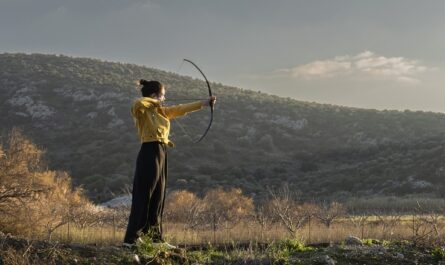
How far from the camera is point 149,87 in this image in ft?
23.9

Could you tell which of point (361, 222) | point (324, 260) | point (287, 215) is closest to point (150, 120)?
point (324, 260)

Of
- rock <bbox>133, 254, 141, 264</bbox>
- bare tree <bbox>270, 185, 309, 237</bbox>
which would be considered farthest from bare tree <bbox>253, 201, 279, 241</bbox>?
rock <bbox>133, 254, 141, 264</bbox>

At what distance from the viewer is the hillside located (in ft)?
147

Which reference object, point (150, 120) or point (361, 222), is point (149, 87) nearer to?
point (150, 120)

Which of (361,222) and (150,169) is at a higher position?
(150,169)

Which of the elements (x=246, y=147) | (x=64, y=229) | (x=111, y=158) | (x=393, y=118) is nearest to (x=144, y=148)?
(x=64, y=229)

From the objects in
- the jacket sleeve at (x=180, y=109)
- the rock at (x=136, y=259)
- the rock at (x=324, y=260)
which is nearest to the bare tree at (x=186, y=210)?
the jacket sleeve at (x=180, y=109)

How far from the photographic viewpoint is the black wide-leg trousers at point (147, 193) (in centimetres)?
677

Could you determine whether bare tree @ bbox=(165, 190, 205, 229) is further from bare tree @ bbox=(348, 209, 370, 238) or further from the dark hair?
the dark hair

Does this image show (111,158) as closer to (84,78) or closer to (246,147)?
(246,147)

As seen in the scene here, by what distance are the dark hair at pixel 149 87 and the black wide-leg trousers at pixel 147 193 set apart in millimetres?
660

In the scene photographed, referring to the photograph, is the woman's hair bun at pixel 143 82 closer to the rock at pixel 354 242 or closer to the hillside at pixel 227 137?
the rock at pixel 354 242

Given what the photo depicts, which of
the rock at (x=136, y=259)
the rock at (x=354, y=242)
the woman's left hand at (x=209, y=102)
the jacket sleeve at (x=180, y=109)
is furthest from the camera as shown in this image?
the rock at (x=354, y=242)

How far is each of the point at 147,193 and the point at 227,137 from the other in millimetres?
55101
